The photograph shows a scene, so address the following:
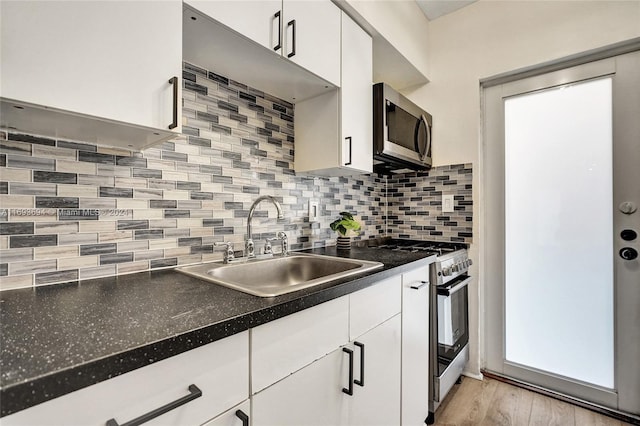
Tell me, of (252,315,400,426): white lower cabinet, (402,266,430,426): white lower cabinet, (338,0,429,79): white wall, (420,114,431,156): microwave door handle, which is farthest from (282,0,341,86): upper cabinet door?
(252,315,400,426): white lower cabinet

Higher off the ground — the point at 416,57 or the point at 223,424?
the point at 416,57

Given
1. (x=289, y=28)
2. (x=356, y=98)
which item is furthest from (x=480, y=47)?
(x=289, y=28)

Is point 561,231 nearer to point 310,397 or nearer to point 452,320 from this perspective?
point 452,320

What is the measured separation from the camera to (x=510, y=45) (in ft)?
6.55

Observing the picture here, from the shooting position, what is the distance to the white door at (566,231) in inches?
66.2

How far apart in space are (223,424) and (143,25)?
39.8 inches

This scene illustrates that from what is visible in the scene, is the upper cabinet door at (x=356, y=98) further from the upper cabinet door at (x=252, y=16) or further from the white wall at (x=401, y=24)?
the upper cabinet door at (x=252, y=16)

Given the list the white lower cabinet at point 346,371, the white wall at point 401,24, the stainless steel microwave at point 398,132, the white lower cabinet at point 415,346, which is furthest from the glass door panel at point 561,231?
the white lower cabinet at point 346,371

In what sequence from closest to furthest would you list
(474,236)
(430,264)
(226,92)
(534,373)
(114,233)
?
(114,233) < (226,92) < (430,264) < (534,373) < (474,236)

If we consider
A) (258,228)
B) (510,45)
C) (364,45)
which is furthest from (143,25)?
(510,45)

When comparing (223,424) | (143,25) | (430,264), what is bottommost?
(223,424)

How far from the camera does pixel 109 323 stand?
1.99 ft

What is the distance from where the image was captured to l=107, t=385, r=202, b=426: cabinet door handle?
19.8 inches

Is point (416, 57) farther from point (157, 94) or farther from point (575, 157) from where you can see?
point (157, 94)
